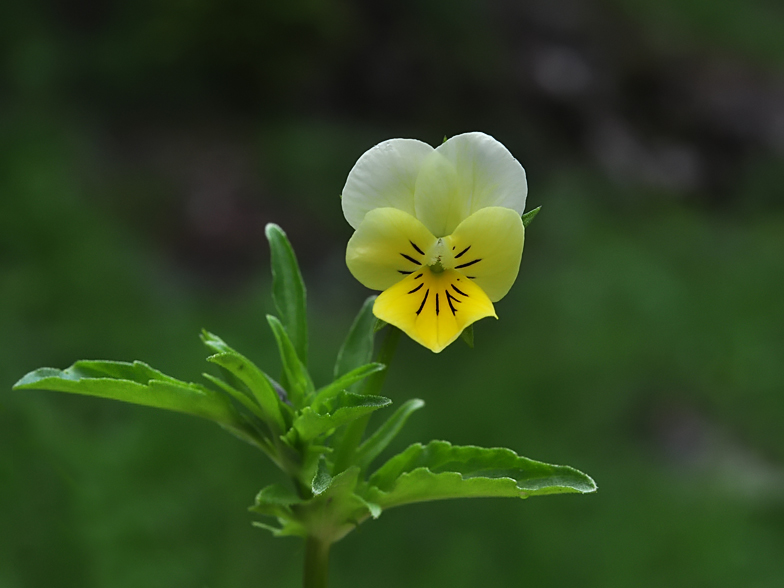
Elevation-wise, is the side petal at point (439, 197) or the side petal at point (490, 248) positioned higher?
the side petal at point (439, 197)

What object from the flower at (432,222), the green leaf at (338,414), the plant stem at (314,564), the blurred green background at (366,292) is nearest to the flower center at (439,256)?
the flower at (432,222)

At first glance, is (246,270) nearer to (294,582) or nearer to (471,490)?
(294,582)

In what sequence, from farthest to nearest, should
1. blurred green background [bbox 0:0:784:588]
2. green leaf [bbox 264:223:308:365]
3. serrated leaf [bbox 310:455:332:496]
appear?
blurred green background [bbox 0:0:784:588] → green leaf [bbox 264:223:308:365] → serrated leaf [bbox 310:455:332:496]

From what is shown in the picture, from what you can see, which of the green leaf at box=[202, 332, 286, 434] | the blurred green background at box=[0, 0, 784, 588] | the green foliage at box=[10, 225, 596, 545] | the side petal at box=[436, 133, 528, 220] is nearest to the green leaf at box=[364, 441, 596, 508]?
the green foliage at box=[10, 225, 596, 545]

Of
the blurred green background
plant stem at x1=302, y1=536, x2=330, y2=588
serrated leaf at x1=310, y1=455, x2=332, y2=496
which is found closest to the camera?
serrated leaf at x1=310, y1=455, x2=332, y2=496

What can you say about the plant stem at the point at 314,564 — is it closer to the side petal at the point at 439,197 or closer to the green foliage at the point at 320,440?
the green foliage at the point at 320,440

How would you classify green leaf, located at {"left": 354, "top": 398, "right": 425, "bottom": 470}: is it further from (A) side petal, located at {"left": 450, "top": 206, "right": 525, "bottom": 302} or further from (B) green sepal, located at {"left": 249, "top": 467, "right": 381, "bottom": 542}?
(A) side petal, located at {"left": 450, "top": 206, "right": 525, "bottom": 302}

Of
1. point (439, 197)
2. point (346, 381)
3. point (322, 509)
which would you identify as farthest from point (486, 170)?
point (322, 509)
